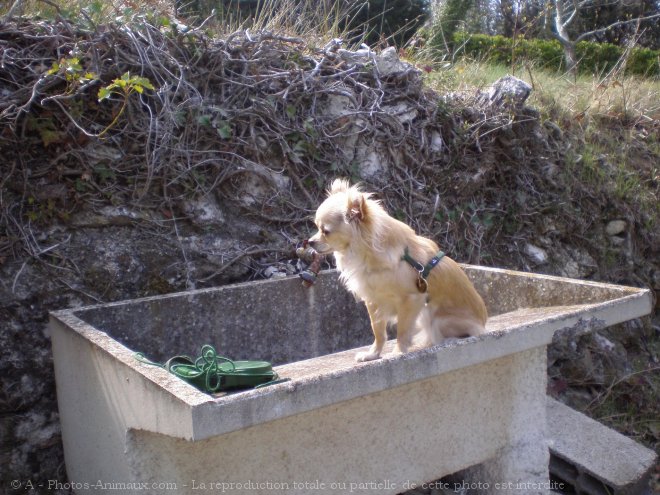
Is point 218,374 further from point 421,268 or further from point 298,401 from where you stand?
point 421,268

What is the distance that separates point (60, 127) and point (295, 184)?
1.47 metres

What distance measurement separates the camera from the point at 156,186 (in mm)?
3670

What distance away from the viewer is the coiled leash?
8.54 feet

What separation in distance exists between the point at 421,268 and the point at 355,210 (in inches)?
14.4

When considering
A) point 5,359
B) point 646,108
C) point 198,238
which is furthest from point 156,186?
point 646,108

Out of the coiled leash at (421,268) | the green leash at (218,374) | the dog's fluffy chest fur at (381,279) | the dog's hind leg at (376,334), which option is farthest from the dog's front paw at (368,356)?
the green leash at (218,374)

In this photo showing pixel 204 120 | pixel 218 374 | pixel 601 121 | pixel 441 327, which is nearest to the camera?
pixel 218 374

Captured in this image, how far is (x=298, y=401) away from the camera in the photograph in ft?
6.17

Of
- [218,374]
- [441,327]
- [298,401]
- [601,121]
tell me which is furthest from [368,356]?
[601,121]

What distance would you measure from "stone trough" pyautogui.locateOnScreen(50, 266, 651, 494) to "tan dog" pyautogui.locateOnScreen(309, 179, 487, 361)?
205 mm

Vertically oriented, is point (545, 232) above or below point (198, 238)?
below

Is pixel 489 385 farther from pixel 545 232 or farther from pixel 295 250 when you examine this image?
pixel 545 232

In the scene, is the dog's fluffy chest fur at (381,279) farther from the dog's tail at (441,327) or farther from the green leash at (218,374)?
the green leash at (218,374)

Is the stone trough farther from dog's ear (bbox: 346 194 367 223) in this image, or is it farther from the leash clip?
dog's ear (bbox: 346 194 367 223)
